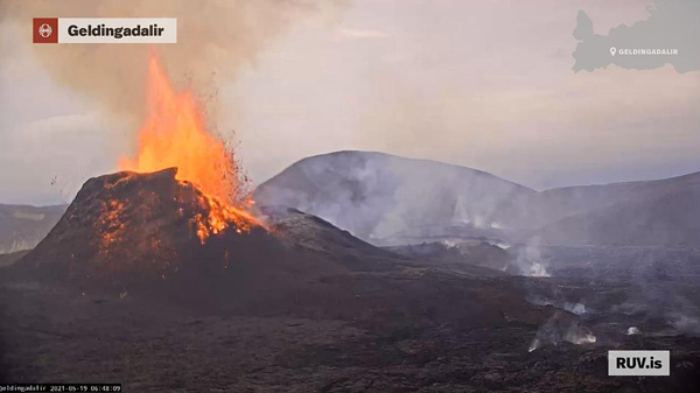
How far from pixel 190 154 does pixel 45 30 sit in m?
1.81

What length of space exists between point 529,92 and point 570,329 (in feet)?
7.70

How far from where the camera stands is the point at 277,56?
650 centimetres

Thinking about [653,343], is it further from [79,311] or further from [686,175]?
[79,311]

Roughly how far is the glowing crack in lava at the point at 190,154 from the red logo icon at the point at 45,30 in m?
0.93

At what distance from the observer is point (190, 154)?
6.91 m

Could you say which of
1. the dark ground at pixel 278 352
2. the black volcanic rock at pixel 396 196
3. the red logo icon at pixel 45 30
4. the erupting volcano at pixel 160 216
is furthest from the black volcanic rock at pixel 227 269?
the red logo icon at pixel 45 30

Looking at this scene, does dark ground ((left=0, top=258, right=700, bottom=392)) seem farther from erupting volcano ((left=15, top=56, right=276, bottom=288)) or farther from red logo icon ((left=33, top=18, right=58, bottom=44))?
red logo icon ((left=33, top=18, right=58, bottom=44))

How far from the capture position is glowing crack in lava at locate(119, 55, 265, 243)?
6508 millimetres

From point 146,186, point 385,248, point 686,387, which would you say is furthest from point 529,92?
point 146,186

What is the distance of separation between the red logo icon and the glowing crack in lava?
3.05 ft

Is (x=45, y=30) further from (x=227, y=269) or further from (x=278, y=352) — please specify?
(x=278, y=352)

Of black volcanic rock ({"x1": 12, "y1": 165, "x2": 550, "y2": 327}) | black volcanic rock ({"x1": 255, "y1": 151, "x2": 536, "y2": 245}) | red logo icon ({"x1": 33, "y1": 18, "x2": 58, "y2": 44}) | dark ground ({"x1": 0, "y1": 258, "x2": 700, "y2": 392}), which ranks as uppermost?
red logo icon ({"x1": 33, "y1": 18, "x2": 58, "y2": 44})

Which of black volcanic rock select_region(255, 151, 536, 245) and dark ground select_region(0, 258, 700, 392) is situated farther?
black volcanic rock select_region(255, 151, 536, 245)

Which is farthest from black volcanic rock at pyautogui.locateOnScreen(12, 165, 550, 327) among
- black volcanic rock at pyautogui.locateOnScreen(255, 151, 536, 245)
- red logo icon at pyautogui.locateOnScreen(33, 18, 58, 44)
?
red logo icon at pyautogui.locateOnScreen(33, 18, 58, 44)
